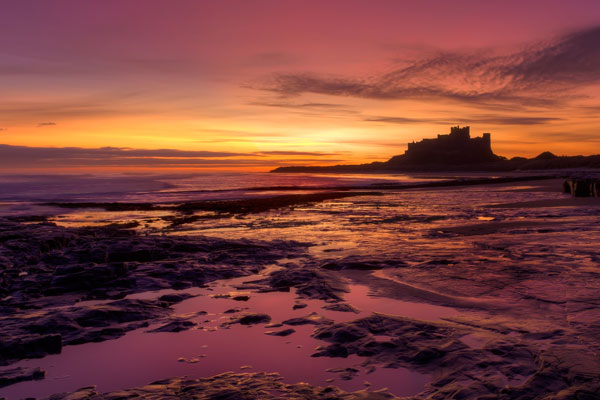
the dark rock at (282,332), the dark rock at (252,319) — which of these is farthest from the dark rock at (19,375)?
the dark rock at (282,332)

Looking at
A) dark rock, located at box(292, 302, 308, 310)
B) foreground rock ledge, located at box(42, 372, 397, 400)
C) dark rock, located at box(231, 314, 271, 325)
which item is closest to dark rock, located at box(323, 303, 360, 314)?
dark rock, located at box(292, 302, 308, 310)

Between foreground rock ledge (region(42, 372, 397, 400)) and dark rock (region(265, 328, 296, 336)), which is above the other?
foreground rock ledge (region(42, 372, 397, 400))

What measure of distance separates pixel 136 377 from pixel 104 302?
2.52 meters

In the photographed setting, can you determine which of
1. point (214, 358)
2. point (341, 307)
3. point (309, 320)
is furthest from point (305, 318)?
point (214, 358)

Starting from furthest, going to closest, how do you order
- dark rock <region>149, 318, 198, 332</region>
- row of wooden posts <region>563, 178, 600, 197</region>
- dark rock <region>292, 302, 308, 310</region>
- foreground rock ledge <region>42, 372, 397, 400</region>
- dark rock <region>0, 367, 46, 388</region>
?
row of wooden posts <region>563, 178, 600, 197</region>, dark rock <region>292, 302, 308, 310</region>, dark rock <region>149, 318, 198, 332</region>, dark rock <region>0, 367, 46, 388</region>, foreground rock ledge <region>42, 372, 397, 400</region>

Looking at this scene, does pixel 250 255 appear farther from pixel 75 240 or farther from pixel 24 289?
pixel 75 240

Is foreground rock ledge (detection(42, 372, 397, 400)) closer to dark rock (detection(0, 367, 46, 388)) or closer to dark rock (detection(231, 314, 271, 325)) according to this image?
dark rock (detection(0, 367, 46, 388))

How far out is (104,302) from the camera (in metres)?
5.71

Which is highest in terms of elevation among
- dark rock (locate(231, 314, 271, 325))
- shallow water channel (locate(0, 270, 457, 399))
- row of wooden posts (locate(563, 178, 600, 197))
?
row of wooden posts (locate(563, 178, 600, 197))

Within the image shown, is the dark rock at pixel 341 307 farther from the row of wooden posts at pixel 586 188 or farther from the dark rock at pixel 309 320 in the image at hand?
the row of wooden posts at pixel 586 188

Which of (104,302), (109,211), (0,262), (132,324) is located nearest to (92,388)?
(132,324)

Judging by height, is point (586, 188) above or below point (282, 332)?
above

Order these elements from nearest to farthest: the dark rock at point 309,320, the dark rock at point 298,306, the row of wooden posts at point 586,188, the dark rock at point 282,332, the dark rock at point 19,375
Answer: the dark rock at point 19,375 → the dark rock at point 282,332 → the dark rock at point 309,320 → the dark rock at point 298,306 → the row of wooden posts at point 586,188

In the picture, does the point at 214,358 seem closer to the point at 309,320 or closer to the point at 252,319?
the point at 252,319
